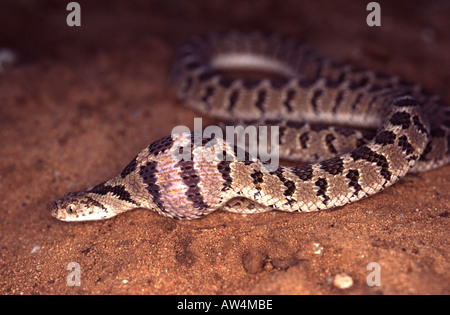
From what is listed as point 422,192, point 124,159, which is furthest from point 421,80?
point 124,159

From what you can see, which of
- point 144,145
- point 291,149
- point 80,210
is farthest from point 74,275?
point 291,149

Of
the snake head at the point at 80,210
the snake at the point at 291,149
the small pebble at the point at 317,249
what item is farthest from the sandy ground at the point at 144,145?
the snake at the point at 291,149

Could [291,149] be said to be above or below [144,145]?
above

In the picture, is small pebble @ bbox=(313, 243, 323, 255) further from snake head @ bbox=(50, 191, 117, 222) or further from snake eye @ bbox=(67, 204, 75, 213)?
snake eye @ bbox=(67, 204, 75, 213)

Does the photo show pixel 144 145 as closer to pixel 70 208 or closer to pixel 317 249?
pixel 70 208

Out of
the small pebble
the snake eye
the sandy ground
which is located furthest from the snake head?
the small pebble
